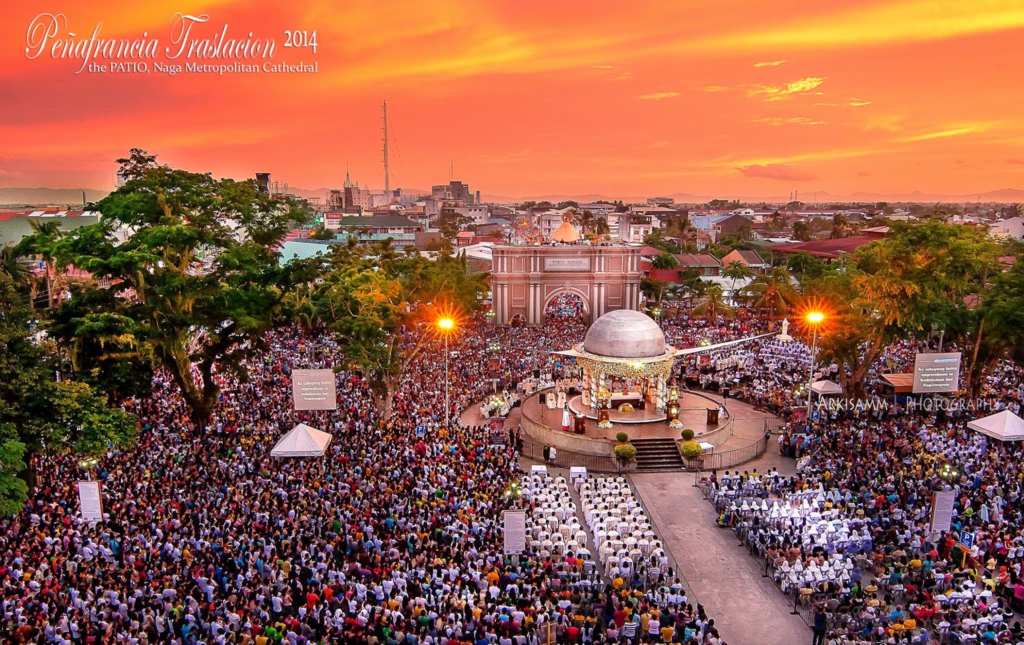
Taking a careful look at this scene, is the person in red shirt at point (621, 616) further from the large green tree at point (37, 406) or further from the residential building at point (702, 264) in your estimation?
the residential building at point (702, 264)

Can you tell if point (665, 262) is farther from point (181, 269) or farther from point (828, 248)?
point (181, 269)

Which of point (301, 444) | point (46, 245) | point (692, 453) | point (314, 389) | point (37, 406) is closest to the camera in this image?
point (37, 406)

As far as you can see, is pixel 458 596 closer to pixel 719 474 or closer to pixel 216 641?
pixel 216 641

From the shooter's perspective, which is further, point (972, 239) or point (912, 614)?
point (972, 239)

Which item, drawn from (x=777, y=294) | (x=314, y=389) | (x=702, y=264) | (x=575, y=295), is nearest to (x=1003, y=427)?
(x=314, y=389)

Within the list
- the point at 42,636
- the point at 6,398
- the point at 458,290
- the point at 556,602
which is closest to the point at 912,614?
the point at 556,602

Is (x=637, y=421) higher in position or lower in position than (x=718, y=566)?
higher

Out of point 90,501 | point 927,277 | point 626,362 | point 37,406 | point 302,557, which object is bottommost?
point 302,557
